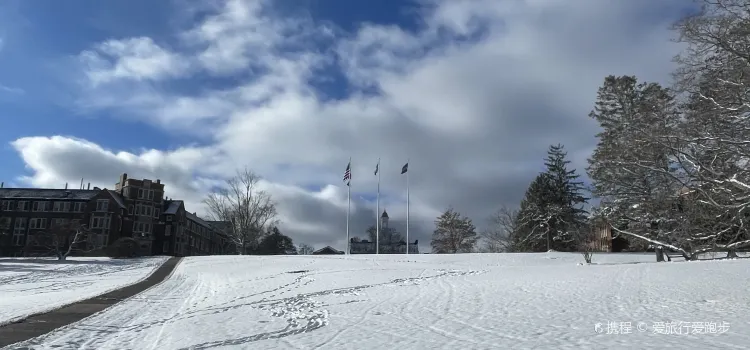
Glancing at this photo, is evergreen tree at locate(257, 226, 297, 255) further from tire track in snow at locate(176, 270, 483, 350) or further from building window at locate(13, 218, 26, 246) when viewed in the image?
tire track in snow at locate(176, 270, 483, 350)

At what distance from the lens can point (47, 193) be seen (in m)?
90.9

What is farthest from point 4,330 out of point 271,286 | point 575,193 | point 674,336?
point 575,193

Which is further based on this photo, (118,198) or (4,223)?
(118,198)

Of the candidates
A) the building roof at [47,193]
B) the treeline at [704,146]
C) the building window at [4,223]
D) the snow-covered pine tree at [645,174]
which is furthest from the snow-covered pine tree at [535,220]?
the building window at [4,223]

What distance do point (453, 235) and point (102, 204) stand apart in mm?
55360

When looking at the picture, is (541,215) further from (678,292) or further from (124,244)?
(124,244)

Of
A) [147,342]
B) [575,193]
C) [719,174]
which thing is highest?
[575,193]

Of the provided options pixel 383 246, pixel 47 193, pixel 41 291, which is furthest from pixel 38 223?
pixel 41 291

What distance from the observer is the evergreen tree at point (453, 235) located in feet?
264

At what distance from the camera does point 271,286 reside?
2436 centimetres

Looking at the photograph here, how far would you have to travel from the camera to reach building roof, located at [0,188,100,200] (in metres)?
89.0

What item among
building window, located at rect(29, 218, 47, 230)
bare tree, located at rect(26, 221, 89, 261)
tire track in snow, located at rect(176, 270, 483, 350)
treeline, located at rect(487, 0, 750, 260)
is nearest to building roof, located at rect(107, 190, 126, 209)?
bare tree, located at rect(26, 221, 89, 261)

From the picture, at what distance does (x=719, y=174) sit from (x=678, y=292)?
17.3ft

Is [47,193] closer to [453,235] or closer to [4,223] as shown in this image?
[4,223]
